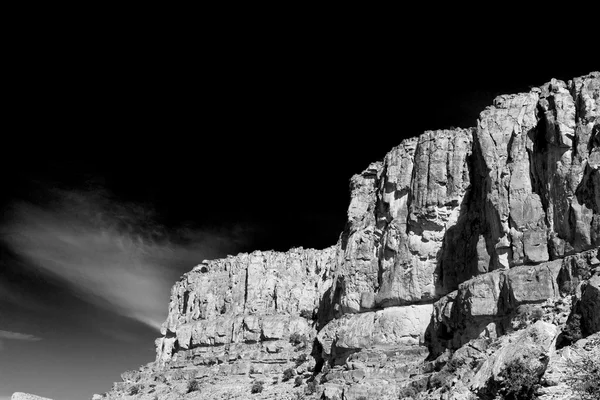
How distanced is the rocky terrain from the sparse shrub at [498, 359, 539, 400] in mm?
47

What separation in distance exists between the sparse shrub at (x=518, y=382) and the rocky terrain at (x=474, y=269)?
0.16 feet

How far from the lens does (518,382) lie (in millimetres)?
19859

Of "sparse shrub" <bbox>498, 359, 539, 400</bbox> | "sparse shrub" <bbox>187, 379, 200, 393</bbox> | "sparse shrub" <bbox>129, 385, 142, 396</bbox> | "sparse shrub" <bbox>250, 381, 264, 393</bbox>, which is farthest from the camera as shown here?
"sparse shrub" <bbox>129, 385, 142, 396</bbox>

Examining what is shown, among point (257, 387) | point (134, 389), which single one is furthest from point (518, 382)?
point (134, 389)

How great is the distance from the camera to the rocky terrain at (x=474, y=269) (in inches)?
993

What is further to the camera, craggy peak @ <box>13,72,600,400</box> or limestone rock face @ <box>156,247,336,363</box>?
limestone rock face @ <box>156,247,336,363</box>

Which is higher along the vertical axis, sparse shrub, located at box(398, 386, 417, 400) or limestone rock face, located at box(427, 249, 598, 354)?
limestone rock face, located at box(427, 249, 598, 354)

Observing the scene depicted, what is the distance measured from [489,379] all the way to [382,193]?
3748cm

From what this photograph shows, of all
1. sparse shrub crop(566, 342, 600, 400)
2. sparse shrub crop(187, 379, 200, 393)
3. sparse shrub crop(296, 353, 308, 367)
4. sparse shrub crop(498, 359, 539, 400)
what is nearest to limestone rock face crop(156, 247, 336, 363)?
sparse shrub crop(296, 353, 308, 367)

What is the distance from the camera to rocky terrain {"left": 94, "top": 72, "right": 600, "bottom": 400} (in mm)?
25219

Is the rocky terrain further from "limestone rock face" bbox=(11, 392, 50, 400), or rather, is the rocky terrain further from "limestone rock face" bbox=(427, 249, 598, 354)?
"limestone rock face" bbox=(11, 392, 50, 400)

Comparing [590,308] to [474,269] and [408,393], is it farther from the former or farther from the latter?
[474,269]

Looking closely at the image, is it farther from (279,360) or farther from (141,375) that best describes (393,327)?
(141,375)

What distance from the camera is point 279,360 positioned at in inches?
3383
